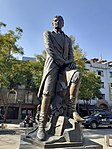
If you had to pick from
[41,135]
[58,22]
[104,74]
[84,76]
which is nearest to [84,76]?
[84,76]

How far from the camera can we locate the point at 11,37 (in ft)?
47.6

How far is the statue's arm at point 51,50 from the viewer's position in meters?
3.62

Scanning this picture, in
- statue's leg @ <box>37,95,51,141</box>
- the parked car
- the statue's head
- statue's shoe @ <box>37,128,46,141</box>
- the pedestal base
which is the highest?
the statue's head

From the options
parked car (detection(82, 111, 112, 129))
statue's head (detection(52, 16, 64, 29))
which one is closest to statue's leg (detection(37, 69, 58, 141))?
statue's head (detection(52, 16, 64, 29))

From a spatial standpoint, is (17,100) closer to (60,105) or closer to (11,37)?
(11,37)

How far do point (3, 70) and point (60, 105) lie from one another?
1131 centimetres

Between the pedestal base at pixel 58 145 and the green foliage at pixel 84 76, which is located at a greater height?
the green foliage at pixel 84 76

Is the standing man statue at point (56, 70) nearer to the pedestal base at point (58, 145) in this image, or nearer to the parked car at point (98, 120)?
the pedestal base at point (58, 145)

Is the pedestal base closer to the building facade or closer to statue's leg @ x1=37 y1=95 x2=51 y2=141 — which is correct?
statue's leg @ x1=37 y1=95 x2=51 y2=141

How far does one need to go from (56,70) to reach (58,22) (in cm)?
115

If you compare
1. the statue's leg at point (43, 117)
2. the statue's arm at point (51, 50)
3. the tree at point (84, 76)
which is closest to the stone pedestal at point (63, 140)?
the statue's leg at point (43, 117)

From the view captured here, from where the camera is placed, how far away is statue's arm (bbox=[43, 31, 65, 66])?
3615 mm

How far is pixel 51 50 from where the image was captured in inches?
146

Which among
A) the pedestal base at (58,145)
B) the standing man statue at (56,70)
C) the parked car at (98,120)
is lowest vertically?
the parked car at (98,120)
